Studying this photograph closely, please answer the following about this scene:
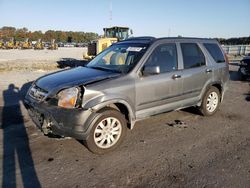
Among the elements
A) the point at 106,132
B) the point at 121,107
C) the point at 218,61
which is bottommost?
the point at 106,132

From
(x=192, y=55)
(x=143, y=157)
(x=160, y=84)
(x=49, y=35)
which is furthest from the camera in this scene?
(x=49, y=35)

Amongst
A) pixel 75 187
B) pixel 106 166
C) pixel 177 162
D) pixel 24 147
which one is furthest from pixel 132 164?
pixel 24 147

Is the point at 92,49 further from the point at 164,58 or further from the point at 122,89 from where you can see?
the point at 122,89

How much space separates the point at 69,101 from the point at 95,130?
2.07 ft

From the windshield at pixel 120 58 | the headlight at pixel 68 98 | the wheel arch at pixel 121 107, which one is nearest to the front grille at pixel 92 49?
the windshield at pixel 120 58

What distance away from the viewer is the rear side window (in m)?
6.42

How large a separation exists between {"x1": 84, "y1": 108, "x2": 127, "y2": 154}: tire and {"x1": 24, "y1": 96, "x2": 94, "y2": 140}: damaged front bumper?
5.7 inches

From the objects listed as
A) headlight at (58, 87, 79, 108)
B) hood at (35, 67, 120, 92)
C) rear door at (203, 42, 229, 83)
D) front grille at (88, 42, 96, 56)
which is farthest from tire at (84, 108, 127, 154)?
front grille at (88, 42, 96, 56)

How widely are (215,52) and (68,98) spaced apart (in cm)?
410

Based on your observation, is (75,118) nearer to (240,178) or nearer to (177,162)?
(177,162)

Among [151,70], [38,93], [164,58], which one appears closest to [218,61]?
[164,58]

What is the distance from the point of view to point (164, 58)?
17.5 feet

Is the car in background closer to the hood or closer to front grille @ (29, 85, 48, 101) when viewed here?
the hood

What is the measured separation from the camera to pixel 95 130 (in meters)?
4.31
